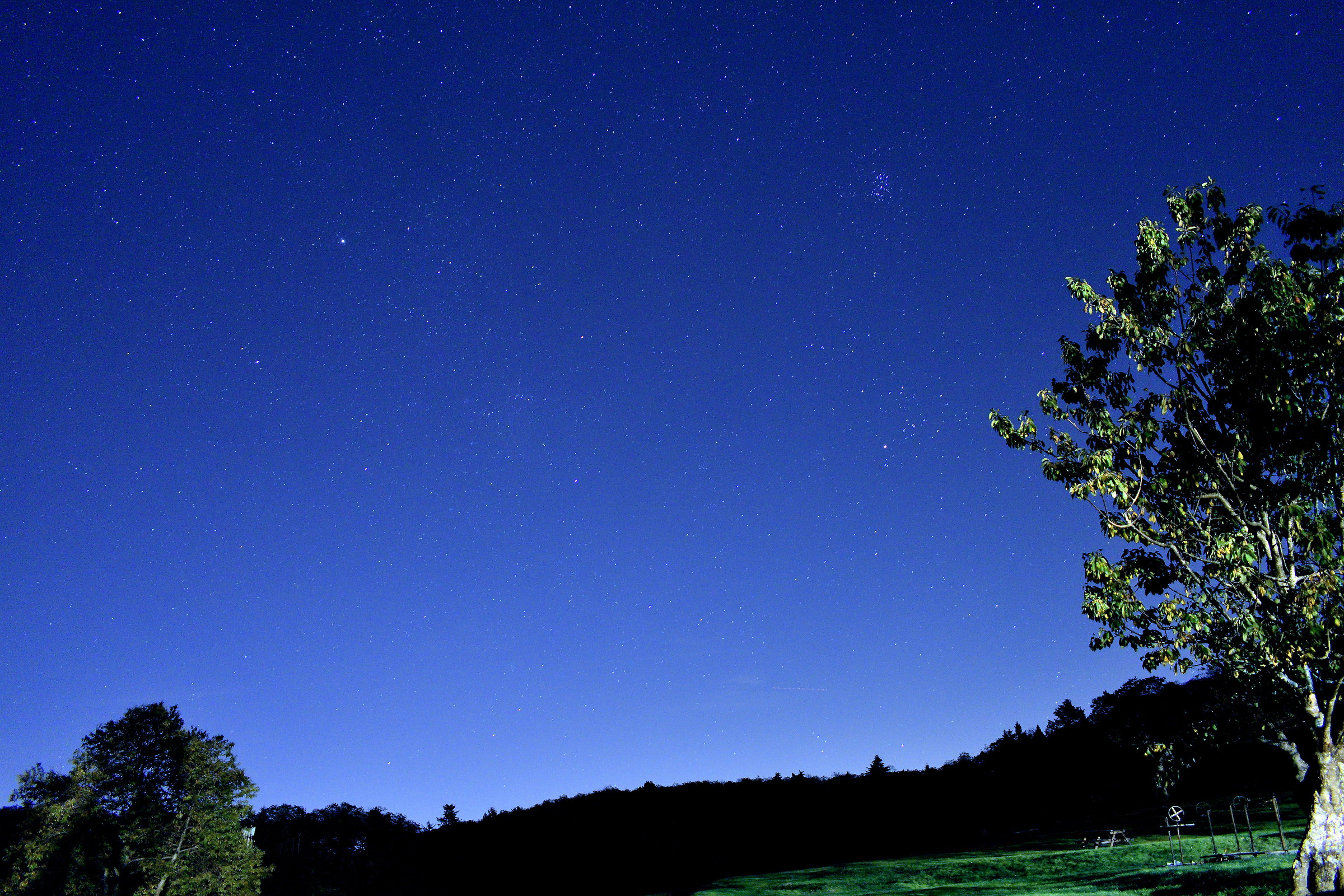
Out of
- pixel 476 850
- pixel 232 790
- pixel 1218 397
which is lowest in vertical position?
pixel 476 850

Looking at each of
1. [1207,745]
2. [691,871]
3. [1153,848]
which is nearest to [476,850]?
[691,871]

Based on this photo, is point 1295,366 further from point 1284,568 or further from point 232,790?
point 232,790

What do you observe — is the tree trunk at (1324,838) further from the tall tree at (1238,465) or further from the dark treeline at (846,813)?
the dark treeline at (846,813)

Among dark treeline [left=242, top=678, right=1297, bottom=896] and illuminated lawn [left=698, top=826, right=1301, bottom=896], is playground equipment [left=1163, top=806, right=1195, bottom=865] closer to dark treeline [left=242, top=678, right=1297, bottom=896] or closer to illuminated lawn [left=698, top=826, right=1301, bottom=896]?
illuminated lawn [left=698, top=826, right=1301, bottom=896]

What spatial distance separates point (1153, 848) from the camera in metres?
48.9

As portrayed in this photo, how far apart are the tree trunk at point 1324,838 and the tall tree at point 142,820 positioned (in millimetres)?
64943

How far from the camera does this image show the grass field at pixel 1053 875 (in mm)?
29406

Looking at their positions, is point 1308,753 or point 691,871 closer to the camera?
point 1308,753

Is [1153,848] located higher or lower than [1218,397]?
lower

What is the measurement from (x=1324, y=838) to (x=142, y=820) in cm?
7166

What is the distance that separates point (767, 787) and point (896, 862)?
46079mm

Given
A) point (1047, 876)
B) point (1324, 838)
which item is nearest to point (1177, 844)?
point (1047, 876)

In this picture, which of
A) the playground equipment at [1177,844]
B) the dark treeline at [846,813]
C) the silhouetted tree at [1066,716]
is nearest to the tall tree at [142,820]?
the dark treeline at [846,813]

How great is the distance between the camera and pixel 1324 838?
21625 mm
